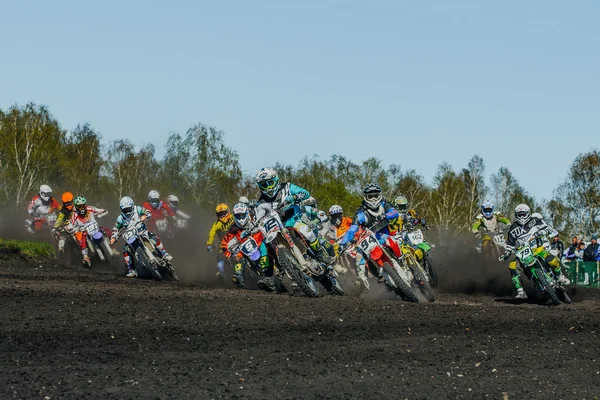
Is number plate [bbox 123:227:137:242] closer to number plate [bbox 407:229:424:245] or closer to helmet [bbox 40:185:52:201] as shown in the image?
number plate [bbox 407:229:424:245]

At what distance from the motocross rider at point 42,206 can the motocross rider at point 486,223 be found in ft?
43.7

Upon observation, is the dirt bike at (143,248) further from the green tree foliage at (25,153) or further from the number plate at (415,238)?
the green tree foliage at (25,153)

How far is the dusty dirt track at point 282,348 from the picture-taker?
333 inches

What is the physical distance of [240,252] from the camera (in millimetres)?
18953

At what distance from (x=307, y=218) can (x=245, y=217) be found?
410 cm

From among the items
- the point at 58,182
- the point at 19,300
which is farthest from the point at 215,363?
the point at 58,182

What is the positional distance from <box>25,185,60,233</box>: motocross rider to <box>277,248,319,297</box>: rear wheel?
15456mm

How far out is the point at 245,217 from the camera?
66.2ft

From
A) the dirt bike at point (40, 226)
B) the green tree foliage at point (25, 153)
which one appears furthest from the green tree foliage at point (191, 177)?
the dirt bike at point (40, 226)

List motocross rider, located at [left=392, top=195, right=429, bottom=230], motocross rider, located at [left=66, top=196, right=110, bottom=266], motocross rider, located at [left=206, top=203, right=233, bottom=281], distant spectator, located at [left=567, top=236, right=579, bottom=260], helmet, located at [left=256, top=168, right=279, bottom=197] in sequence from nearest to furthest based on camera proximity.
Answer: helmet, located at [left=256, top=168, right=279, bottom=197]
motocross rider, located at [left=206, top=203, right=233, bottom=281]
motocross rider, located at [left=392, top=195, right=429, bottom=230]
motocross rider, located at [left=66, top=196, right=110, bottom=266]
distant spectator, located at [left=567, top=236, right=579, bottom=260]

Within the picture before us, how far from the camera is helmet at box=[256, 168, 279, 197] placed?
16.1 metres

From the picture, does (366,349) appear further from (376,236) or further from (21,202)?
(21,202)

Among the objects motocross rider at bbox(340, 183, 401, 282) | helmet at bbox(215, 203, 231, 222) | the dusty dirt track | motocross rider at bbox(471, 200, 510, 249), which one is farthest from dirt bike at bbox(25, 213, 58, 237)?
the dusty dirt track

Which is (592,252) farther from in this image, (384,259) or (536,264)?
(384,259)
